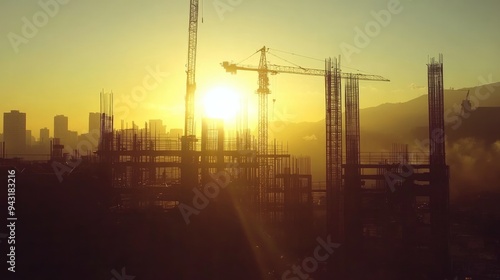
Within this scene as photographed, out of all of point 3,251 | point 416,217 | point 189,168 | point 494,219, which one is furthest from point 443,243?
point 3,251

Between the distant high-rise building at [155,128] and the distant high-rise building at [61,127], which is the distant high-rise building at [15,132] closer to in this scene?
the distant high-rise building at [61,127]

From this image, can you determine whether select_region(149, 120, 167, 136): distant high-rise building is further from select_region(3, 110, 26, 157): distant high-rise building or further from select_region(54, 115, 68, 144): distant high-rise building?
select_region(54, 115, 68, 144): distant high-rise building

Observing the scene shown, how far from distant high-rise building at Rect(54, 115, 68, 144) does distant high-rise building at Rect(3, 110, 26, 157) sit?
37.5ft

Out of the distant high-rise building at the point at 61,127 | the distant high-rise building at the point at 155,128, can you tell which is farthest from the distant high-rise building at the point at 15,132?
the distant high-rise building at the point at 155,128

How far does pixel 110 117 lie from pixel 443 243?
15.3 metres

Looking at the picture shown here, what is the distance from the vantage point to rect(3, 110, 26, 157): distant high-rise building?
51094 millimetres

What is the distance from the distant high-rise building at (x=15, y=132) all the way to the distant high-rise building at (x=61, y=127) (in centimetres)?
1143

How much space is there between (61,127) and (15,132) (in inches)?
614

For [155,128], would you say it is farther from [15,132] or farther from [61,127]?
[61,127]

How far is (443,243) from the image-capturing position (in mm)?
21375

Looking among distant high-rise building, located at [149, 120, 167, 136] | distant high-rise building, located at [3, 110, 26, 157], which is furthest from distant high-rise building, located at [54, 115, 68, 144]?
distant high-rise building, located at [149, 120, 167, 136]

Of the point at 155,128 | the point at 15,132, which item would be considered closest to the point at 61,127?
the point at 15,132

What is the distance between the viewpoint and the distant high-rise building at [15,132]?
168 ft

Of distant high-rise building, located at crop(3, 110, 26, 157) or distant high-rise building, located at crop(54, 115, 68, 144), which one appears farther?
distant high-rise building, located at crop(54, 115, 68, 144)
